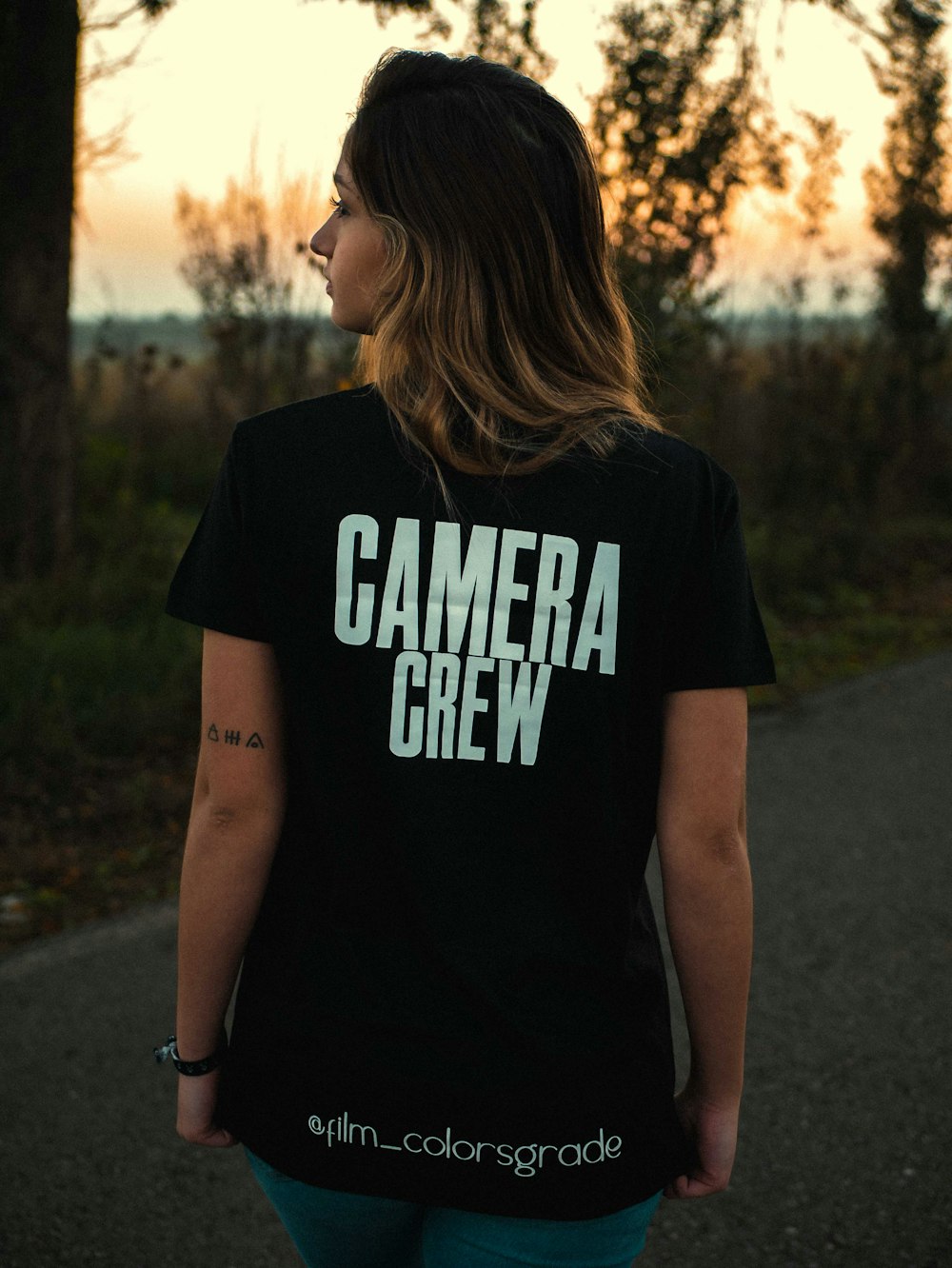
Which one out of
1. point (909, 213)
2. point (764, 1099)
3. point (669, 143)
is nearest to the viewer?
point (764, 1099)

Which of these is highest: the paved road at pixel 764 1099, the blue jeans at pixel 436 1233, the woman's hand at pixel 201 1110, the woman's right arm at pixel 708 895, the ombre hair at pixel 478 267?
the ombre hair at pixel 478 267

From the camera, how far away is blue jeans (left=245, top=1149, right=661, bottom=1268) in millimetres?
1203

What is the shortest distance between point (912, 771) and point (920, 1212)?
323 cm

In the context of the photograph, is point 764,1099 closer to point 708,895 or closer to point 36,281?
point 708,895

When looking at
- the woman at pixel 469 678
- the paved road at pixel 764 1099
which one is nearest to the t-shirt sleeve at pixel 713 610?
the woman at pixel 469 678

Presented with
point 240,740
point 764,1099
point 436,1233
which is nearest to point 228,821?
point 240,740

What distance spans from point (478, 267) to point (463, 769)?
0.51m

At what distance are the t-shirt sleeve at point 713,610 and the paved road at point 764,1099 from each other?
6.19 ft

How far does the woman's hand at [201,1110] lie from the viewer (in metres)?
1.35

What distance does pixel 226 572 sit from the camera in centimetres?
120

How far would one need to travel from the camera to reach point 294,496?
1.15 meters

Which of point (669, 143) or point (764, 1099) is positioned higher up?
point (669, 143)

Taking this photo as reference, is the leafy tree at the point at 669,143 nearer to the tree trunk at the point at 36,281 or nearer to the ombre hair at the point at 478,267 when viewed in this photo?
the tree trunk at the point at 36,281

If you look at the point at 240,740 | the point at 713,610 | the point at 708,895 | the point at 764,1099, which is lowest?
the point at 764,1099
